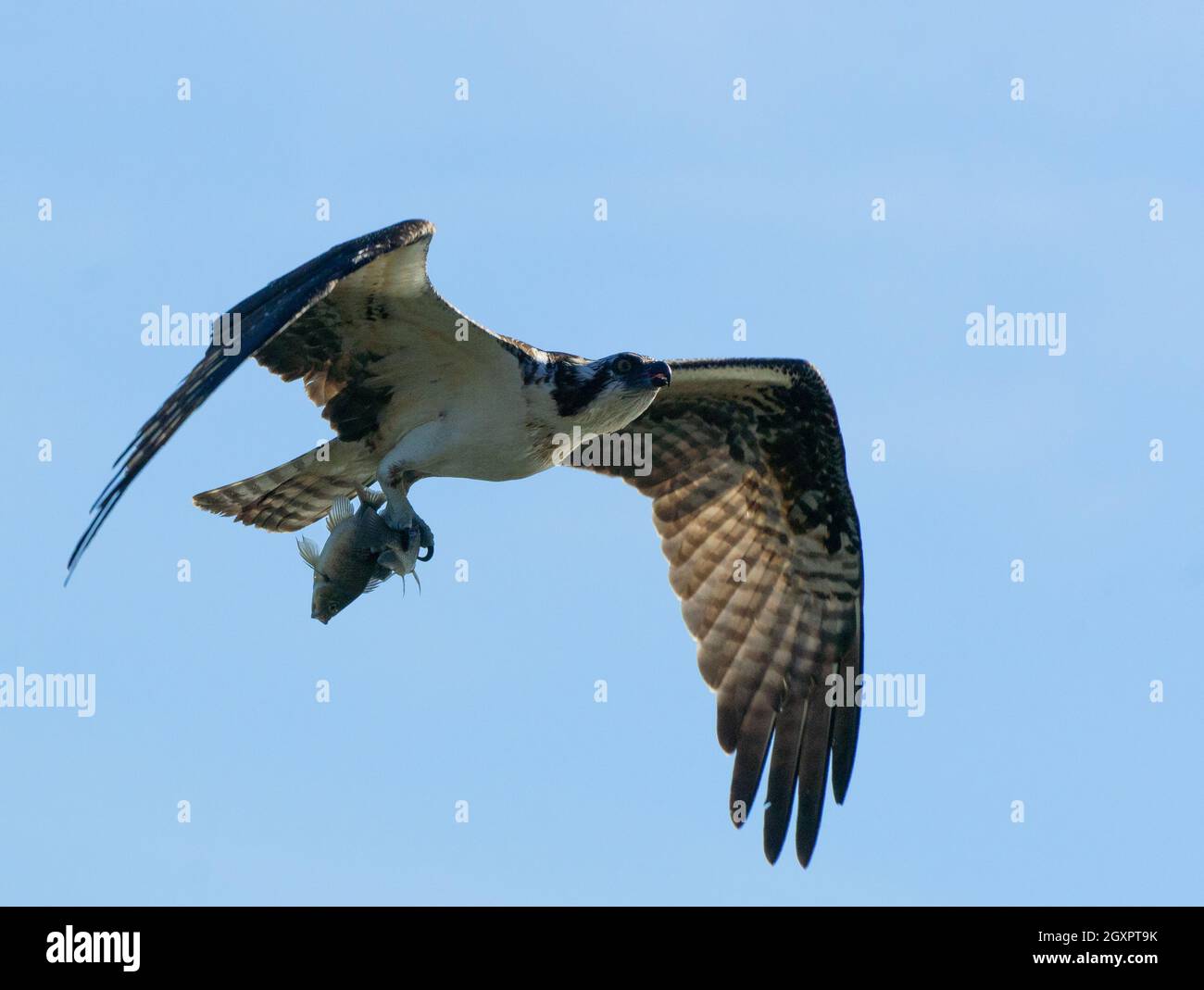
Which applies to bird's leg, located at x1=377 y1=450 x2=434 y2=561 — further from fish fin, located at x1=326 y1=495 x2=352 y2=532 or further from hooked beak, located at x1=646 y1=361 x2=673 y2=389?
hooked beak, located at x1=646 y1=361 x2=673 y2=389

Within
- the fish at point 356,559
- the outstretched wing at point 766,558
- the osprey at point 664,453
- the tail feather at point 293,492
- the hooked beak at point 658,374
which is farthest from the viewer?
the outstretched wing at point 766,558

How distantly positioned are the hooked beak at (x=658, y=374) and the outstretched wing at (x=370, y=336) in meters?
0.83

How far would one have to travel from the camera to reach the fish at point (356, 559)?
12109 millimetres

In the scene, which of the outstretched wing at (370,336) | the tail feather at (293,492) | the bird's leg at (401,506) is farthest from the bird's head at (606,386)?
the tail feather at (293,492)

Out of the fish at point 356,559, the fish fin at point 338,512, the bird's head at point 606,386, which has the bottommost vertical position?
the fish at point 356,559

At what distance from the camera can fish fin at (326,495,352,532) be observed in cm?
1254

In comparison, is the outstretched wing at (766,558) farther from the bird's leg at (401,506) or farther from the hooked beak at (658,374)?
the bird's leg at (401,506)

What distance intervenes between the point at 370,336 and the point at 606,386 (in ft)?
5.36

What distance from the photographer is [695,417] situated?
1498cm

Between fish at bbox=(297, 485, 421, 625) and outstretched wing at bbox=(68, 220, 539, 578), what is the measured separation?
109cm

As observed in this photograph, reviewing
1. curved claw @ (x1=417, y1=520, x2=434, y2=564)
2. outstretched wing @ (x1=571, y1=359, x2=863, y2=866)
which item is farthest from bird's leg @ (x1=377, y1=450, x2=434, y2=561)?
outstretched wing @ (x1=571, y1=359, x2=863, y2=866)

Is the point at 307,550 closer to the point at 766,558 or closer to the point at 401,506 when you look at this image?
the point at 401,506

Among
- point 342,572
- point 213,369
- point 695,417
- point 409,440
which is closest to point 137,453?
point 213,369

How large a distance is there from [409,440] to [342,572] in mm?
1279
